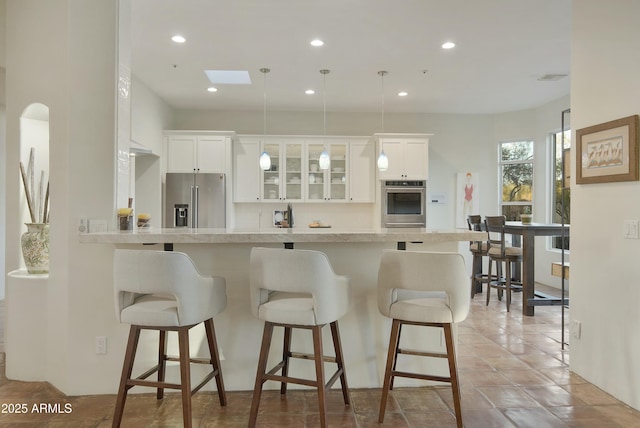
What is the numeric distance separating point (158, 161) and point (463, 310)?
5.10m

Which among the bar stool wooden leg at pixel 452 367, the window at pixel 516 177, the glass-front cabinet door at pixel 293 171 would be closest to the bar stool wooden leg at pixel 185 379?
the bar stool wooden leg at pixel 452 367

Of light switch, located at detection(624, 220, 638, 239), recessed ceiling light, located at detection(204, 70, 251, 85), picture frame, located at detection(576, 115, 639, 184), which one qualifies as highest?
recessed ceiling light, located at detection(204, 70, 251, 85)

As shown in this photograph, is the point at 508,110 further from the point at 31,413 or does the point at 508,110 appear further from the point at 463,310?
the point at 31,413

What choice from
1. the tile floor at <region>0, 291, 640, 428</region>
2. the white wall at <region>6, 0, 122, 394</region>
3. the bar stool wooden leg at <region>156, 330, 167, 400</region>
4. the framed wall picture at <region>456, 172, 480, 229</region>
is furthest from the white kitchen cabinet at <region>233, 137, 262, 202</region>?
the bar stool wooden leg at <region>156, 330, 167, 400</region>

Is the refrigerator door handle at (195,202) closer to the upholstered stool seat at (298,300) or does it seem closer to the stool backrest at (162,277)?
the stool backrest at (162,277)

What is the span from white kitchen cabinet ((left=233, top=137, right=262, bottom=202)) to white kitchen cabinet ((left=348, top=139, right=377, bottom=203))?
1.48 m

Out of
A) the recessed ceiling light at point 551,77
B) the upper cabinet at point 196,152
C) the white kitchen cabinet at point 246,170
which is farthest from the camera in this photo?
the white kitchen cabinet at point 246,170

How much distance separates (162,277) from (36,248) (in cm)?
145

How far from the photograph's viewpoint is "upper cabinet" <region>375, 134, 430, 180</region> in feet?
20.1

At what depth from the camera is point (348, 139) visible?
248 inches

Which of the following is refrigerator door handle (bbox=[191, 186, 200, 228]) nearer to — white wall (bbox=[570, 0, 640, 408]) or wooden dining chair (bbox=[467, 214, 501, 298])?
wooden dining chair (bbox=[467, 214, 501, 298])

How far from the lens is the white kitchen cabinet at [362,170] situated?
630 centimetres

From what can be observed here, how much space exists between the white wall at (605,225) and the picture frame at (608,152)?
2.1 inches

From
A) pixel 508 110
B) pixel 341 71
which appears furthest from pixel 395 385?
Answer: pixel 508 110
